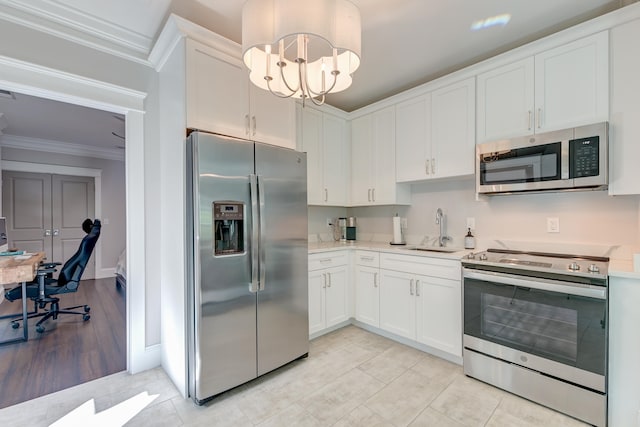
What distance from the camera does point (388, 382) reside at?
2.13 metres

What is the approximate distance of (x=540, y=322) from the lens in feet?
6.12

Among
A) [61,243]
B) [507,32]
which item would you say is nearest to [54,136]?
[61,243]

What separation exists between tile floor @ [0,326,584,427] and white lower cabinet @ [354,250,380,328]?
0.55 meters

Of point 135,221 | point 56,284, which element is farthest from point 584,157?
point 56,284

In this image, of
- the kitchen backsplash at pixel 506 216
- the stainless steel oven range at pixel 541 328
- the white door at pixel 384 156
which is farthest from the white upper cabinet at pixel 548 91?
the stainless steel oven range at pixel 541 328

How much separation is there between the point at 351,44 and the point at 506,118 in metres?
1.64

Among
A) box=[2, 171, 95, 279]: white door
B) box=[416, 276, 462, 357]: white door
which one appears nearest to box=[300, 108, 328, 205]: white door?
box=[416, 276, 462, 357]: white door

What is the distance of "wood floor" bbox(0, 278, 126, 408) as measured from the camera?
213 cm

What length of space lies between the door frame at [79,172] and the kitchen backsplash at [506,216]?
515 cm

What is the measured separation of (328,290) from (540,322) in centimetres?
170

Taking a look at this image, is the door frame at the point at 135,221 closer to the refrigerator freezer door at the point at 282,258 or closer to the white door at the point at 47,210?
the refrigerator freezer door at the point at 282,258

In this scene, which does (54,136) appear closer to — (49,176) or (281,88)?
(49,176)

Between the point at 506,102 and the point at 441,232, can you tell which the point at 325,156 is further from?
the point at 506,102

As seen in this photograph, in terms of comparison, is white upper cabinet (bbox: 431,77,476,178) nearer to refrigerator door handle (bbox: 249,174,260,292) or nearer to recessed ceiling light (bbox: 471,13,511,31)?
recessed ceiling light (bbox: 471,13,511,31)
